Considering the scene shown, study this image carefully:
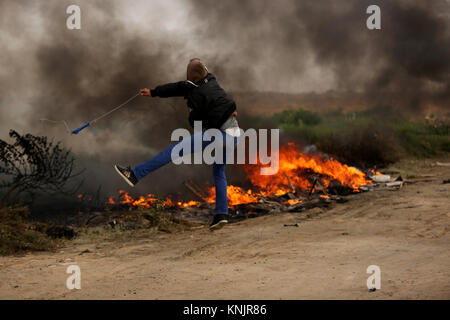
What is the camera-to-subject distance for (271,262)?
19.4 feet

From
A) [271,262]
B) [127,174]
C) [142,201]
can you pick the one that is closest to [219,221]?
[127,174]

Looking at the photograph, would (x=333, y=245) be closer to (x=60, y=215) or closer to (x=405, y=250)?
(x=405, y=250)

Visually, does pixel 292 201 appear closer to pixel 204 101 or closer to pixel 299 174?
pixel 299 174

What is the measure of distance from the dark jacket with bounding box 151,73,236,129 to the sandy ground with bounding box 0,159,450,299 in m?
1.96

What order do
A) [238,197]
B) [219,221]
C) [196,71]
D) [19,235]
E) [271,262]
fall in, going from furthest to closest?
[238,197], [19,235], [219,221], [196,71], [271,262]

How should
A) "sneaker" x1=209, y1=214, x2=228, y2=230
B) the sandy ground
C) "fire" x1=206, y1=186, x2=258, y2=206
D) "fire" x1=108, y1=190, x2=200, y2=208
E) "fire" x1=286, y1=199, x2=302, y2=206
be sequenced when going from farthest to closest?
1. "fire" x1=206, y1=186, x2=258, y2=206
2. "fire" x1=108, y1=190, x2=200, y2=208
3. "fire" x1=286, y1=199, x2=302, y2=206
4. "sneaker" x1=209, y1=214, x2=228, y2=230
5. the sandy ground

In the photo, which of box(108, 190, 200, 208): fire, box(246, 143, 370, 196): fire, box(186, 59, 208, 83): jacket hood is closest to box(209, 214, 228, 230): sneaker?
box(186, 59, 208, 83): jacket hood

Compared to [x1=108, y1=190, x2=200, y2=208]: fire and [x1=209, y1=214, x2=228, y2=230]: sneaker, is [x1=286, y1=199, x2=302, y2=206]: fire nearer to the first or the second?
[x1=108, y1=190, x2=200, y2=208]: fire

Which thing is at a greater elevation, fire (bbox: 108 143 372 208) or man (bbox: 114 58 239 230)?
man (bbox: 114 58 239 230)

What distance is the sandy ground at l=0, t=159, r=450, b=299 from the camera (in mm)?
4684

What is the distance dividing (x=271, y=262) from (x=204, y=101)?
8.58 feet

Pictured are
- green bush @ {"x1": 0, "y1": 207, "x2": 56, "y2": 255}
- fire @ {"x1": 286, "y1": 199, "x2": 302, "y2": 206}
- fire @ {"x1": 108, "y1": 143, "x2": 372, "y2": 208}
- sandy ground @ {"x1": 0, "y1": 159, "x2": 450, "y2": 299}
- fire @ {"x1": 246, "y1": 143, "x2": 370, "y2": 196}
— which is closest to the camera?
sandy ground @ {"x1": 0, "y1": 159, "x2": 450, "y2": 299}

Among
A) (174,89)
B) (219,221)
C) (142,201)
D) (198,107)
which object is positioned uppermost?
(174,89)

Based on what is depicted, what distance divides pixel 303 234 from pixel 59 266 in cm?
379
